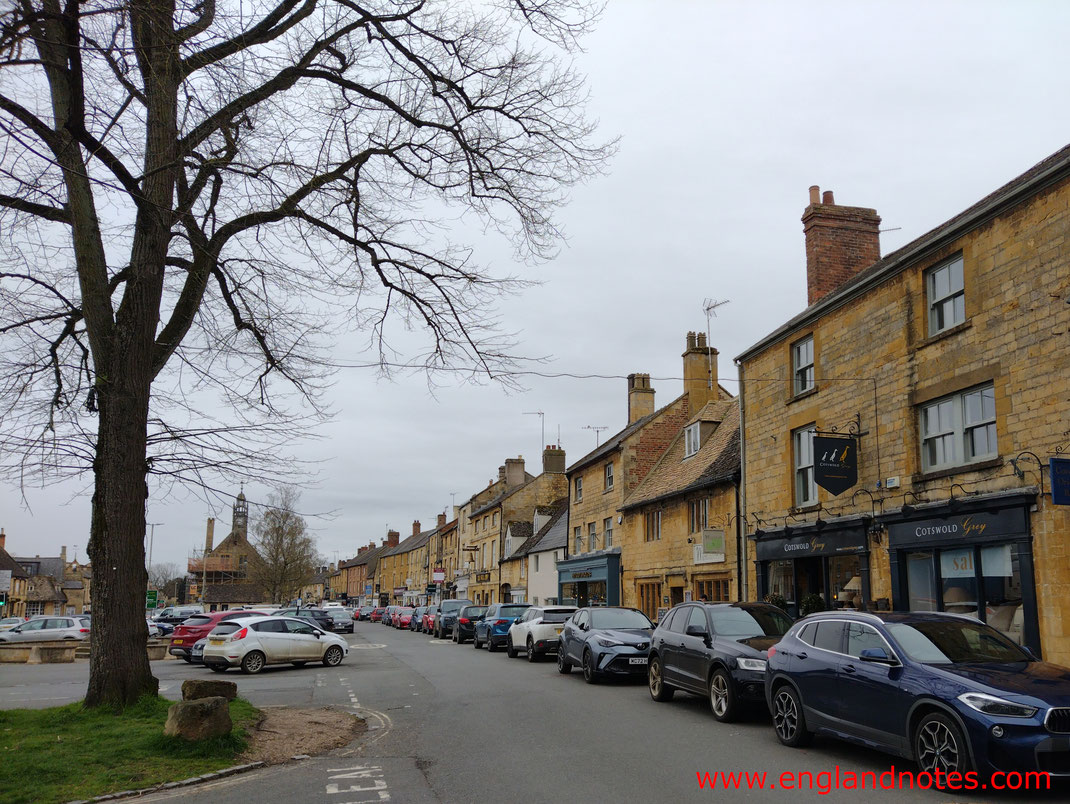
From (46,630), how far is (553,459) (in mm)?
30214

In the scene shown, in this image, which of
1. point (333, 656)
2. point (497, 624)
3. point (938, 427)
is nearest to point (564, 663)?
point (333, 656)

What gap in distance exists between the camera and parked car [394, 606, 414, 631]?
53.5m

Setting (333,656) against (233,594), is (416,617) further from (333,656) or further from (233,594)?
(233,594)

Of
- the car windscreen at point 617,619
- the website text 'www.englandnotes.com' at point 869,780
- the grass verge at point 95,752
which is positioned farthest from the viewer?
the car windscreen at point 617,619

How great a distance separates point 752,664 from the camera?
37.4 ft

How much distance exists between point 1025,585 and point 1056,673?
5.69m

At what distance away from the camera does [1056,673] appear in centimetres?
791

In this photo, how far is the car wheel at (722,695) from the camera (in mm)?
11383

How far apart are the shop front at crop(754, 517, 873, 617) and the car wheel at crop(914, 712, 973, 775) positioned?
9.52 m

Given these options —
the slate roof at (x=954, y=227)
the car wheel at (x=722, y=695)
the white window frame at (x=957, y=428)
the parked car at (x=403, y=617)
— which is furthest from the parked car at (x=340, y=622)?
the car wheel at (x=722, y=695)

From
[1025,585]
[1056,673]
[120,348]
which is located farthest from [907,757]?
[120,348]

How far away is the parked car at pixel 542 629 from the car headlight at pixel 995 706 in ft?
54.7

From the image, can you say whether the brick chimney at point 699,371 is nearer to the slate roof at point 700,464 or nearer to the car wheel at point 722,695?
the slate roof at point 700,464

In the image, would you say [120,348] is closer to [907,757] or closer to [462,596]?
[907,757]
